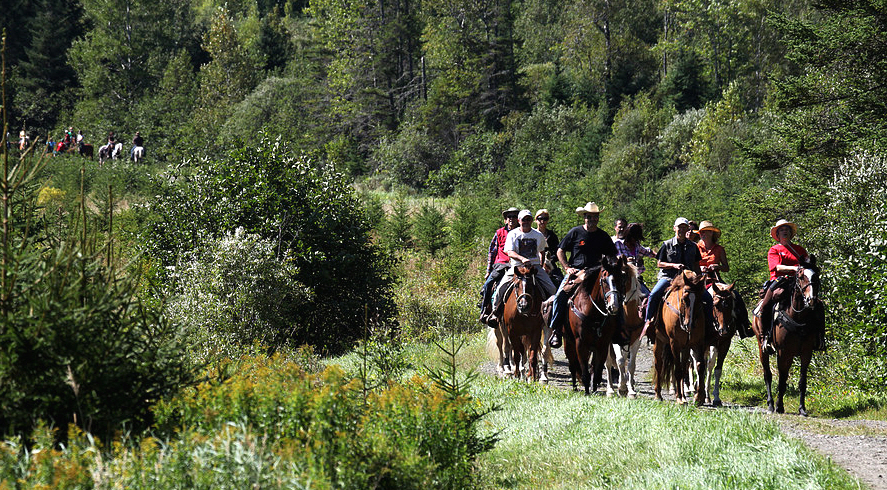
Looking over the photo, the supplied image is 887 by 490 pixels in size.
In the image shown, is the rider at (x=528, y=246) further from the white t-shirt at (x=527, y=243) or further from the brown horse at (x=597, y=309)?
the brown horse at (x=597, y=309)

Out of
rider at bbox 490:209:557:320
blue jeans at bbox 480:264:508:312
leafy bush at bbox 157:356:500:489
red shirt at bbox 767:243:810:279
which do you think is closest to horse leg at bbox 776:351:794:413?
red shirt at bbox 767:243:810:279

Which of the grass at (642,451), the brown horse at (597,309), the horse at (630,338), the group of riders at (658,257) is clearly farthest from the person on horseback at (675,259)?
the grass at (642,451)

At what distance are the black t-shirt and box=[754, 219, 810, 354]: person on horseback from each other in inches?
98.3

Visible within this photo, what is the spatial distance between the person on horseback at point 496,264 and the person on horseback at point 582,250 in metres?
2.13

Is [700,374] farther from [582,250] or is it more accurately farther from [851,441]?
[851,441]

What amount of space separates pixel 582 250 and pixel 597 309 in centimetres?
98

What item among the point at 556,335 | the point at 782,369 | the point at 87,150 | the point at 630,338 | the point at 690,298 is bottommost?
the point at 782,369

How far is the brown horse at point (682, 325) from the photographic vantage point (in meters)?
12.8

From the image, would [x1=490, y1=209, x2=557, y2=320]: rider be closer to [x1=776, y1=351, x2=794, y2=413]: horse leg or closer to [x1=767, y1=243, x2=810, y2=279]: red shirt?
[x1=767, y1=243, x2=810, y2=279]: red shirt

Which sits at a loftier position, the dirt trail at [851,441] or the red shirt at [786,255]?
the red shirt at [786,255]

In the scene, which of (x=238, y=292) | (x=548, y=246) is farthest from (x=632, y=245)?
(x=238, y=292)

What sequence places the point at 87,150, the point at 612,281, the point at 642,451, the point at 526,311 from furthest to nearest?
the point at 87,150 < the point at 526,311 < the point at 612,281 < the point at 642,451

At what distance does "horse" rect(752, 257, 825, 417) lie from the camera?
1288 cm

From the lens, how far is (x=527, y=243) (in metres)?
14.8
